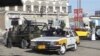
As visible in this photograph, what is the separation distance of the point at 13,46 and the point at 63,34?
675 centimetres

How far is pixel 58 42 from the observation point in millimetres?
18125

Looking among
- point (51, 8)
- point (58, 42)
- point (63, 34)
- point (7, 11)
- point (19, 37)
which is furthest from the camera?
point (51, 8)

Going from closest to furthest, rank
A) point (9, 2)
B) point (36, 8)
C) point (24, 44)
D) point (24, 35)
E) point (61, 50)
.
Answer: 1. point (9, 2)
2. point (61, 50)
3. point (24, 44)
4. point (24, 35)
5. point (36, 8)

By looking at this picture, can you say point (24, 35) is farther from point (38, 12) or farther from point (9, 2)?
point (38, 12)

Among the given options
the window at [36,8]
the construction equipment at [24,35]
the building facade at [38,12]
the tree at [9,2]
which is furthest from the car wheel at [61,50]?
the window at [36,8]

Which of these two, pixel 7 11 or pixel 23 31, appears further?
pixel 7 11

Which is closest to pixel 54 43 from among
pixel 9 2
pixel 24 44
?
pixel 24 44

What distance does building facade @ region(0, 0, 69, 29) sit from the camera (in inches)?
3327

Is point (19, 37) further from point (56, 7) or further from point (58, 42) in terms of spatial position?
point (56, 7)

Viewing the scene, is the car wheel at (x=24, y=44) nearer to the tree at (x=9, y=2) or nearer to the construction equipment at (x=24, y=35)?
the construction equipment at (x=24, y=35)

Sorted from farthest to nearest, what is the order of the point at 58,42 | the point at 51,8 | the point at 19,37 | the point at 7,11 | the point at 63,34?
the point at 51,8, the point at 7,11, the point at 19,37, the point at 63,34, the point at 58,42

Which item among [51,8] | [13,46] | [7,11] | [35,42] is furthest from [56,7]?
[35,42]

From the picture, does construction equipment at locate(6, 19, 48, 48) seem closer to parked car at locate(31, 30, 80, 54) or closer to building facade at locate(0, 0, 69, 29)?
parked car at locate(31, 30, 80, 54)

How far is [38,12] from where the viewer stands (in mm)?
92625
